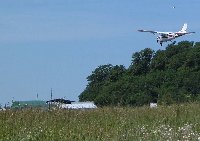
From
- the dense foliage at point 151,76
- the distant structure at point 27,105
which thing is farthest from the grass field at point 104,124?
the dense foliage at point 151,76

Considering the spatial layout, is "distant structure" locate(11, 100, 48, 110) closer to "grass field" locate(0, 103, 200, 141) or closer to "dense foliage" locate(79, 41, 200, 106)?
"grass field" locate(0, 103, 200, 141)

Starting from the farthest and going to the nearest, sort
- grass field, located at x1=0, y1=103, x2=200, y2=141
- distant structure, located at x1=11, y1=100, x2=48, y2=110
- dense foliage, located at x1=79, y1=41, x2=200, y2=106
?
dense foliage, located at x1=79, y1=41, x2=200, y2=106 → distant structure, located at x1=11, y1=100, x2=48, y2=110 → grass field, located at x1=0, y1=103, x2=200, y2=141

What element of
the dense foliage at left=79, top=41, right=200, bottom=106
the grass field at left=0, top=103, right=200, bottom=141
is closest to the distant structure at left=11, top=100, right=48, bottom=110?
the grass field at left=0, top=103, right=200, bottom=141

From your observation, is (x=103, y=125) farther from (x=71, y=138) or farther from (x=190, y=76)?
(x=190, y=76)

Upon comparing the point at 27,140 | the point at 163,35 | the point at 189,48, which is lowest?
the point at 27,140

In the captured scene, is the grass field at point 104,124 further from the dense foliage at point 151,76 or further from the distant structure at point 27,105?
the dense foliage at point 151,76

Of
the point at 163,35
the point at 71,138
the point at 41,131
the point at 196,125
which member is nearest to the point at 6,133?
the point at 41,131

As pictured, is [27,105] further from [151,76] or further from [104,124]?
[151,76]
